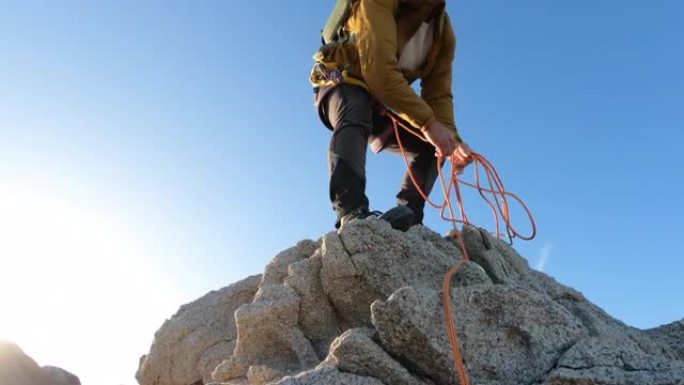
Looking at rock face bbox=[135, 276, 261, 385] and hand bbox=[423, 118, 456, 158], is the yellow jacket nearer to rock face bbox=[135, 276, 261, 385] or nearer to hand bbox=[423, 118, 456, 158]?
hand bbox=[423, 118, 456, 158]

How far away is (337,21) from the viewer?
802 centimetres

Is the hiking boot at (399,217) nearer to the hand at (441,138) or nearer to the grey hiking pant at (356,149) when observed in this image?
the grey hiking pant at (356,149)

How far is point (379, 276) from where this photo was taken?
6.35 m

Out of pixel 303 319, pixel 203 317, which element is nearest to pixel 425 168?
pixel 303 319

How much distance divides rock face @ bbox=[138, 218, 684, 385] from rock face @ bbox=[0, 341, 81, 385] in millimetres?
2255

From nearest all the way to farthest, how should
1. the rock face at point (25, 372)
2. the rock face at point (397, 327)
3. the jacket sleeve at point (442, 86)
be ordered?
the rock face at point (397, 327)
the jacket sleeve at point (442, 86)
the rock face at point (25, 372)

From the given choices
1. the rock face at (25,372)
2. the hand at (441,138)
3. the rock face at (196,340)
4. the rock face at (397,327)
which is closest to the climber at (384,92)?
the hand at (441,138)

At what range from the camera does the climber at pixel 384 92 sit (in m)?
7.11

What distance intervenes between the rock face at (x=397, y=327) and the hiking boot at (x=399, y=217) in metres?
0.27

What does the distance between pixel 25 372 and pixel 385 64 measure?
7.25 metres

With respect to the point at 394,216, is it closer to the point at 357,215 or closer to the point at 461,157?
the point at 357,215

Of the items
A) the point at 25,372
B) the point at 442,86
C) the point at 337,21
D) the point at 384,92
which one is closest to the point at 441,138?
the point at 384,92

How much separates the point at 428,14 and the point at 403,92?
1.42 metres

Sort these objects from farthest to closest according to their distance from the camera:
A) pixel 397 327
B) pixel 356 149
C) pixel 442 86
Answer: pixel 442 86 → pixel 356 149 → pixel 397 327
